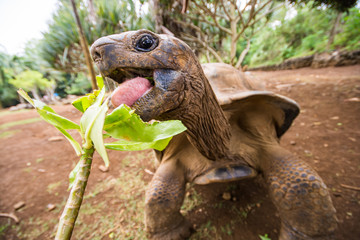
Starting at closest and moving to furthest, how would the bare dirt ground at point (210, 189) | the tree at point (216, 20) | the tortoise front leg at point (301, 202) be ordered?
the tortoise front leg at point (301, 202) → the bare dirt ground at point (210, 189) → the tree at point (216, 20)

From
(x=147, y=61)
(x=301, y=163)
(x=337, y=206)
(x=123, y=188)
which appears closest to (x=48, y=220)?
(x=123, y=188)

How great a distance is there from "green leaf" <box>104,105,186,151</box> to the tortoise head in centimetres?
18

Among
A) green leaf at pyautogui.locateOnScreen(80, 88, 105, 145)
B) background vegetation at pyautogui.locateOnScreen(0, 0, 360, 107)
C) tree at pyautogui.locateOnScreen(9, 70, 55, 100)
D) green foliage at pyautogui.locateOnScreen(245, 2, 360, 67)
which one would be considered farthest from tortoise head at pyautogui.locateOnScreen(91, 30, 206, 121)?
tree at pyautogui.locateOnScreen(9, 70, 55, 100)

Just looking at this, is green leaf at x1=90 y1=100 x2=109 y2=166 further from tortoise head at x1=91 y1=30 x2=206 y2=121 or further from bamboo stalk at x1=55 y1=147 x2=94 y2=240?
tortoise head at x1=91 y1=30 x2=206 y2=121

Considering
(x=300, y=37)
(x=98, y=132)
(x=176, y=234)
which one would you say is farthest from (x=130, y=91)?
(x=300, y=37)

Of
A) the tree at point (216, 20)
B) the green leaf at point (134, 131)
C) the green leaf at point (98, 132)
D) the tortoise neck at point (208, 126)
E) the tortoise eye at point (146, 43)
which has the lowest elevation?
the tortoise neck at point (208, 126)

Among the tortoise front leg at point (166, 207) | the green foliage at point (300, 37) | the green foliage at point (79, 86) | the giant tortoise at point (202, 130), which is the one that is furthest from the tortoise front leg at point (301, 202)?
the green foliage at point (79, 86)

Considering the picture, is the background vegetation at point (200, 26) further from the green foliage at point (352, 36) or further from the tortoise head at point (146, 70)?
the tortoise head at point (146, 70)

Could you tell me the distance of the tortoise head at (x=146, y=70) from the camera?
2.14ft

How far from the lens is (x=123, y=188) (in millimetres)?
1885

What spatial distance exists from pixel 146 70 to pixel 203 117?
0.43m

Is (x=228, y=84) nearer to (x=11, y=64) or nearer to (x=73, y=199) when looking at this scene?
(x=73, y=199)

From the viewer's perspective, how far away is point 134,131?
18.3 inches

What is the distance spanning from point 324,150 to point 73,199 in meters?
2.76
